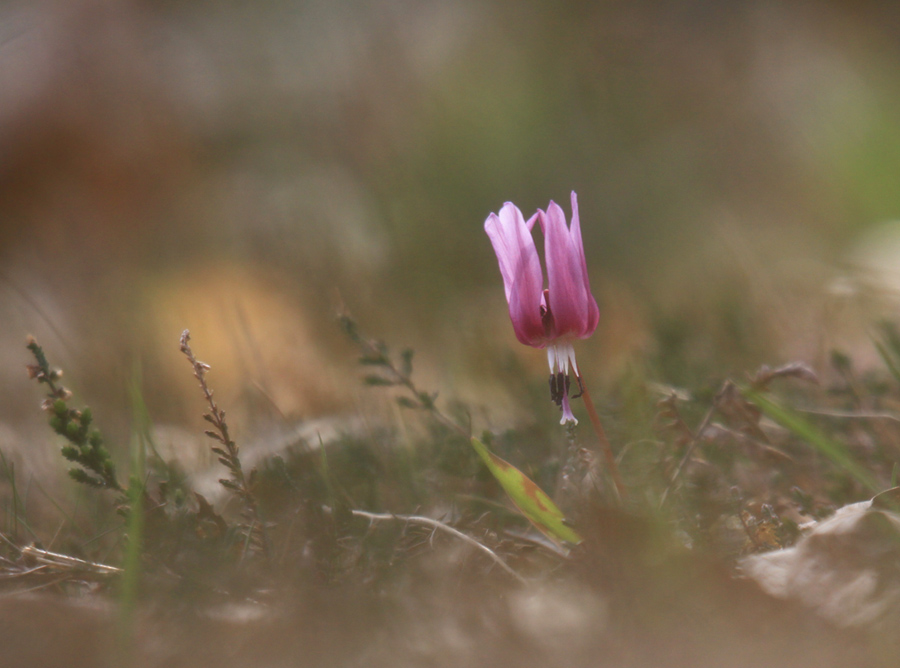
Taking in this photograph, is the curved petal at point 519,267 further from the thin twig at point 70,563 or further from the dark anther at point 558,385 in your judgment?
the thin twig at point 70,563

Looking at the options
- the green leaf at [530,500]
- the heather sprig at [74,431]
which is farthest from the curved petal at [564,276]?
the heather sprig at [74,431]

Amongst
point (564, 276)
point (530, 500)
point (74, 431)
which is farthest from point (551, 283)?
point (74, 431)

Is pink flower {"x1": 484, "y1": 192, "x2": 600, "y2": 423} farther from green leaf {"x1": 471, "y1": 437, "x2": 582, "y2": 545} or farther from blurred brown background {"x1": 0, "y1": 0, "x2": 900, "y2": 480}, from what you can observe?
blurred brown background {"x1": 0, "y1": 0, "x2": 900, "y2": 480}

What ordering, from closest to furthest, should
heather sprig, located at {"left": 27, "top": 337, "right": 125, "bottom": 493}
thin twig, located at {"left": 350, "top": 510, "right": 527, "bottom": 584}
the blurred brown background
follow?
thin twig, located at {"left": 350, "top": 510, "right": 527, "bottom": 584}, heather sprig, located at {"left": 27, "top": 337, "right": 125, "bottom": 493}, the blurred brown background

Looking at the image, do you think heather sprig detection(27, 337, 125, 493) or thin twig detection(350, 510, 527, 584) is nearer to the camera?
thin twig detection(350, 510, 527, 584)

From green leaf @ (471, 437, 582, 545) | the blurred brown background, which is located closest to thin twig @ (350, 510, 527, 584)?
green leaf @ (471, 437, 582, 545)

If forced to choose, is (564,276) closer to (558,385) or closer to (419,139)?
(558,385)

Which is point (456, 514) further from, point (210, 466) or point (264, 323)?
point (264, 323)

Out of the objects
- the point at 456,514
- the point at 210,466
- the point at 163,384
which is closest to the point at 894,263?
the point at 456,514

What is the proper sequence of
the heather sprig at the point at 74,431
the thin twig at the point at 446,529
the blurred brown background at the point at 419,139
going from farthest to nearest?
the blurred brown background at the point at 419,139, the heather sprig at the point at 74,431, the thin twig at the point at 446,529
